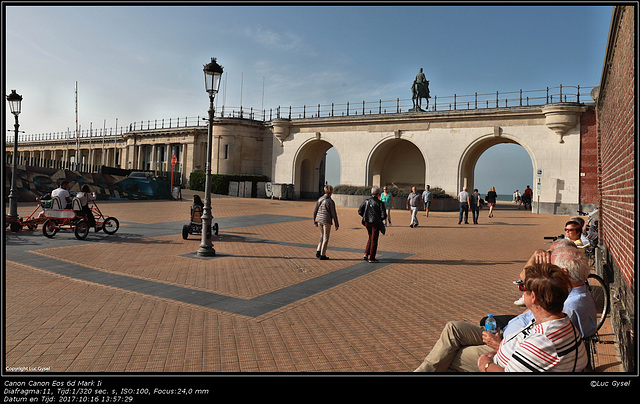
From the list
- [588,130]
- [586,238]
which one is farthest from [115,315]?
[588,130]

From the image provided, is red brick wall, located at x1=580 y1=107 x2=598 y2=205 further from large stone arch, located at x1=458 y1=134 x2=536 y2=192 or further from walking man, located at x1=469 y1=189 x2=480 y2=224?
walking man, located at x1=469 y1=189 x2=480 y2=224

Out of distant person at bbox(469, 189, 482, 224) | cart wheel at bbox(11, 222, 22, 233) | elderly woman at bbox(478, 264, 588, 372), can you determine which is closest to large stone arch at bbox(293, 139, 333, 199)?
distant person at bbox(469, 189, 482, 224)

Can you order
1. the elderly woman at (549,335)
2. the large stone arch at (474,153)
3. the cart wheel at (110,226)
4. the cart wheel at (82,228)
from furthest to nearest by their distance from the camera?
1. the large stone arch at (474,153)
2. the cart wheel at (110,226)
3. the cart wheel at (82,228)
4. the elderly woman at (549,335)

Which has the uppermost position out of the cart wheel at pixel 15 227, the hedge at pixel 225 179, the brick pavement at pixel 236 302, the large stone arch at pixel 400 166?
the large stone arch at pixel 400 166

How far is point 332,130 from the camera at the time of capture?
3419 centimetres

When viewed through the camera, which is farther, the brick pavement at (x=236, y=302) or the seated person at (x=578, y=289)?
the brick pavement at (x=236, y=302)

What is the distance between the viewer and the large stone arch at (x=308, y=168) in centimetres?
3622

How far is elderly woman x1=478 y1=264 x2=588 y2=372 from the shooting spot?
2.28 m

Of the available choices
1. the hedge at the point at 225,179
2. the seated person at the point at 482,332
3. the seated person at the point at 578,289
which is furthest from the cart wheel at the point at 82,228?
the hedge at the point at 225,179

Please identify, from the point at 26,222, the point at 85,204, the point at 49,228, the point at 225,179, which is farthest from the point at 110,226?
the point at 225,179

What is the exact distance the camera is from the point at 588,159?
2439 cm

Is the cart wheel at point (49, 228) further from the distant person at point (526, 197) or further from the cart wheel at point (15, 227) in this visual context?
the distant person at point (526, 197)

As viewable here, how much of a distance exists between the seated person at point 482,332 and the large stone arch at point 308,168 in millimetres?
33049

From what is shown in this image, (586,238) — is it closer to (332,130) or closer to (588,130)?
(588,130)
